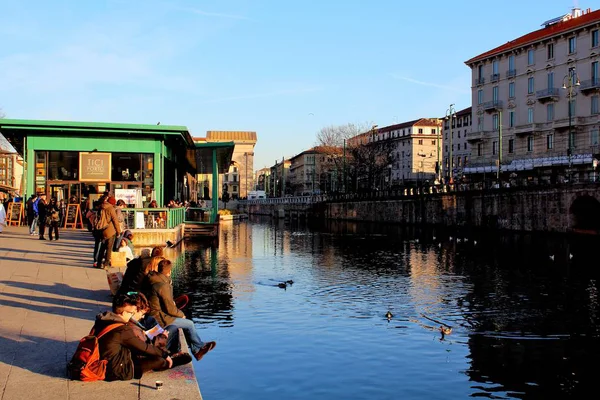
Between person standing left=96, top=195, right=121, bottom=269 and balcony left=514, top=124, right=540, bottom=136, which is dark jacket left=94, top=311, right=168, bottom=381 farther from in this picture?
balcony left=514, top=124, right=540, bottom=136

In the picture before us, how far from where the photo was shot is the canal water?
11.2 metres

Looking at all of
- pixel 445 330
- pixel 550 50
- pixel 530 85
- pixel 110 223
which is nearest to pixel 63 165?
pixel 110 223

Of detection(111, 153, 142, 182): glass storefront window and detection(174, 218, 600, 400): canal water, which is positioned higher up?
detection(111, 153, 142, 182): glass storefront window

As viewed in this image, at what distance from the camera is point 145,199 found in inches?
1519

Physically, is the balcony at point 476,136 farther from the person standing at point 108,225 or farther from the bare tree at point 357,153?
the person standing at point 108,225

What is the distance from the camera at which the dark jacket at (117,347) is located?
26.7ft

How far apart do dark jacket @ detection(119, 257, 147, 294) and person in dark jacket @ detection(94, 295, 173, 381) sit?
10.2ft

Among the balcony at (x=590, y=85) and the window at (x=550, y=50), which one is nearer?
the balcony at (x=590, y=85)

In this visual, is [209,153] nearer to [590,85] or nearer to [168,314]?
[590,85]

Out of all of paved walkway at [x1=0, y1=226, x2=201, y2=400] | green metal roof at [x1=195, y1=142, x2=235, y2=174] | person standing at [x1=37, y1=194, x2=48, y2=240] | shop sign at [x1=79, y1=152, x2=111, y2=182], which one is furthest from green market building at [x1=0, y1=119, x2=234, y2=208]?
paved walkway at [x1=0, y1=226, x2=201, y2=400]

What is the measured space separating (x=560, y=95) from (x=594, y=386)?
7215cm

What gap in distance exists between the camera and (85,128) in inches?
1462

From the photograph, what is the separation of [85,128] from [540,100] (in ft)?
192

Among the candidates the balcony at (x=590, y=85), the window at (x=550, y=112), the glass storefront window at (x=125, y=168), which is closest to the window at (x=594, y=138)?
the balcony at (x=590, y=85)
